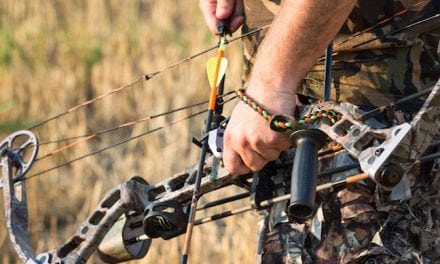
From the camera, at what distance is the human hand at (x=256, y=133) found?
255 centimetres

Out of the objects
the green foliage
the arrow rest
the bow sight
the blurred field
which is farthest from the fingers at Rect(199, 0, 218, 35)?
the green foliage

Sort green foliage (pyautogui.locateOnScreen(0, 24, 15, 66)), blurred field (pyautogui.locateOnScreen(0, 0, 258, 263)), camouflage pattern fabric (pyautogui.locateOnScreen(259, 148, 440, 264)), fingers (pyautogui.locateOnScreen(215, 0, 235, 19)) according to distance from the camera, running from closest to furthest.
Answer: camouflage pattern fabric (pyautogui.locateOnScreen(259, 148, 440, 264)) < fingers (pyautogui.locateOnScreen(215, 0, 235, 19)) < blurred field (pyautogui.locateOnScreen(0, 0, 258, 263)) < green foliage (pyautogui.locateOnScreen(0, 24, 15, 66))

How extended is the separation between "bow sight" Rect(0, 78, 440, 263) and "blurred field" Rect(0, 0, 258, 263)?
5.34ft

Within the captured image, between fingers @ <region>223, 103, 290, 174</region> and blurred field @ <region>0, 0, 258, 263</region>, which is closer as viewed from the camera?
fingers @ <region>223, 103, 290, 174</region>

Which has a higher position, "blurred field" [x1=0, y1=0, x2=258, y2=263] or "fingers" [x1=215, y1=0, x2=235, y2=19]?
"blurred field" [x1=0, y1=0, x2=258, y2=263]

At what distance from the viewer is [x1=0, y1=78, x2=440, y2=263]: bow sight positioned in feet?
8.09

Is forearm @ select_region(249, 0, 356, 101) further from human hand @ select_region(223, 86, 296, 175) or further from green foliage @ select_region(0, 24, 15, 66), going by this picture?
green foliage @ select_region(0, 24, 15, 66)

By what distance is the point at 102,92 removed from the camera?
726 cm

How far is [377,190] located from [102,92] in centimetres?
465

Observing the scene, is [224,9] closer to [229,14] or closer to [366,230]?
[229,14]

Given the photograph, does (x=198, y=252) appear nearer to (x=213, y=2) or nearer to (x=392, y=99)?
(x=213, y=2)

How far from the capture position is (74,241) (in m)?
3.39

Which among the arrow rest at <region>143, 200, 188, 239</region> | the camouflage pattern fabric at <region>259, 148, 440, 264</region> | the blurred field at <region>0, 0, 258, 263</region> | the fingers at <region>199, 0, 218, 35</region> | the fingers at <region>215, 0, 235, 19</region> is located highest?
the blurred field at <region>0, 0, 258, 263</region>

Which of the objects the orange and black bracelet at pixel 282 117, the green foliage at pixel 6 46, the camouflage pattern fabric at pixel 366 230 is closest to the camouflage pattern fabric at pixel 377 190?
the camouflage pattern fabric at pixel 366 230
